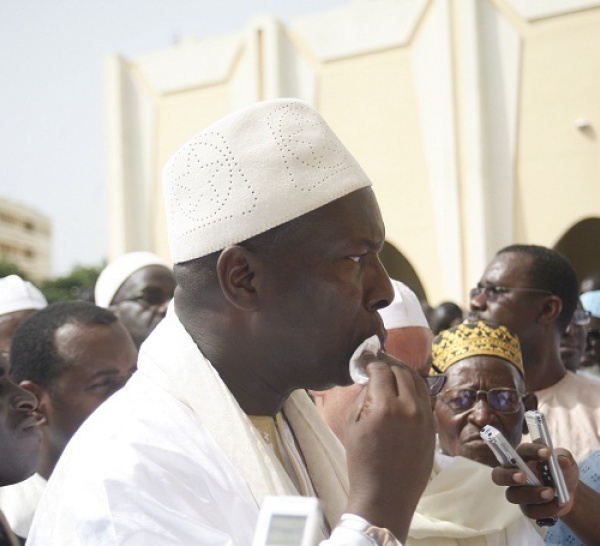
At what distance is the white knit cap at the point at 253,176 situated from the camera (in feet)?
6.07

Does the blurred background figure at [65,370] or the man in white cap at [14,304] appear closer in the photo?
the blurred background figure at [65,370]

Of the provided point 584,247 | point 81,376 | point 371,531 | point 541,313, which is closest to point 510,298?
point 541,313

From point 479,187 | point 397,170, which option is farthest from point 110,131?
point 479,187

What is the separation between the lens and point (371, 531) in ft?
5.03

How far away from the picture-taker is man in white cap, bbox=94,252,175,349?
18.5 feet

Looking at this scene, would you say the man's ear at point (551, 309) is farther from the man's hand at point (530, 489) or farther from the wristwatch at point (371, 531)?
the wristwatch at point (371, 531)

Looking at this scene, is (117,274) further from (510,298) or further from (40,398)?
(510,298)

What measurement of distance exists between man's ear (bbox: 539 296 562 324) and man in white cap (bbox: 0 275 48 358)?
2.76 metres

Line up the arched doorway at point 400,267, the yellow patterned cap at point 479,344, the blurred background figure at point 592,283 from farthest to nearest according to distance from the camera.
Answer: the arched doorway at point 400,267, the blurred background figure at point 592,283, the yellow patterned cap at point 479,344

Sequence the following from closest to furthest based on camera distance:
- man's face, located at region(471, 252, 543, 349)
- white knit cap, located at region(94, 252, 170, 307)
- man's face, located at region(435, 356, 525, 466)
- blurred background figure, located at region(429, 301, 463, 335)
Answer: man's face, located at region(435, 356, 525, 466), man's face, located at region(471, 252, 543, 349), white knit cap, located at region(94, 252, 170, 307), blurred background figure, located at region(429, 301, 463, 335)

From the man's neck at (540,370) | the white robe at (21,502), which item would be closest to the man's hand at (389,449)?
the white robe at (21,502)

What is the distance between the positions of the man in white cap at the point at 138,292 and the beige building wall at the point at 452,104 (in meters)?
9.46

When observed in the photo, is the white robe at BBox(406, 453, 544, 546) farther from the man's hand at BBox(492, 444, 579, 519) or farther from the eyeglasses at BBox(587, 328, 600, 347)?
the eyeglasses at BBox(587, 328, 600, 347)

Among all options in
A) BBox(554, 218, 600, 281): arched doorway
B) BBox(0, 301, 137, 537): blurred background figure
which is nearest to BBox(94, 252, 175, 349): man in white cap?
BBox(0, 301, 137, 537): blurred background figure
